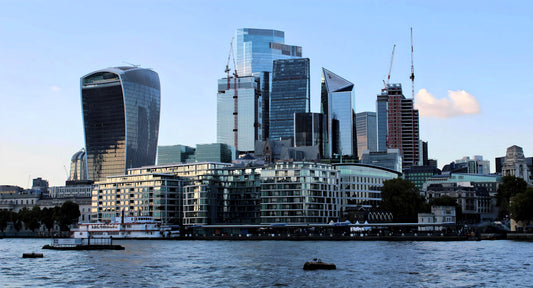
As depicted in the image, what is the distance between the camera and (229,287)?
74438 mm

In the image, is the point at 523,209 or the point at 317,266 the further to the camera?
the point at 523,209

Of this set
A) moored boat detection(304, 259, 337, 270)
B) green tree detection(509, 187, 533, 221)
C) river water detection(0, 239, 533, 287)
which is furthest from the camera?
green tree detection(509, 187, 533, 221)

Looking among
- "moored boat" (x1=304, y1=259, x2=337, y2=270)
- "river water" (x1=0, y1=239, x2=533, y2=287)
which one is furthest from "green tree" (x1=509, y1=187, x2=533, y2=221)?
"moored boat" (x1=304, y1=259, x2=337, y2=270)

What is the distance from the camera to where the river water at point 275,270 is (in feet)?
256

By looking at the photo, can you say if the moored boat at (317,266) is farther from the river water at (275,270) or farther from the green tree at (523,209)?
the green tree at (523,209)

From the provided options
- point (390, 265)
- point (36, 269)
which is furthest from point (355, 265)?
point (36, 269)

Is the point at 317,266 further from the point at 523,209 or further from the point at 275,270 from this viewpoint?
the point at 523,209

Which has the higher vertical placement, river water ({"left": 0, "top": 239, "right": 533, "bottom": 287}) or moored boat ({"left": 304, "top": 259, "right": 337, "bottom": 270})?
moored boat ({"left": 304, "top": 259, "right": 337, "bottom": 270})

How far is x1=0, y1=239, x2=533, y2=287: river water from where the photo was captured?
7806 centimetres

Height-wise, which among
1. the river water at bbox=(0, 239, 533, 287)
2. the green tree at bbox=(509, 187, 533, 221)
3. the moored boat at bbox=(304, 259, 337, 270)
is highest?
the green tree at bbox=(509, 187, 533, 221)

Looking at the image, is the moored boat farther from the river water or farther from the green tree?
the green tree

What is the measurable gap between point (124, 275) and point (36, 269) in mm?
18077

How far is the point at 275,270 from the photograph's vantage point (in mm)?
91562

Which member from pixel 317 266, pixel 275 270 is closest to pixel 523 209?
pixel 317 266
